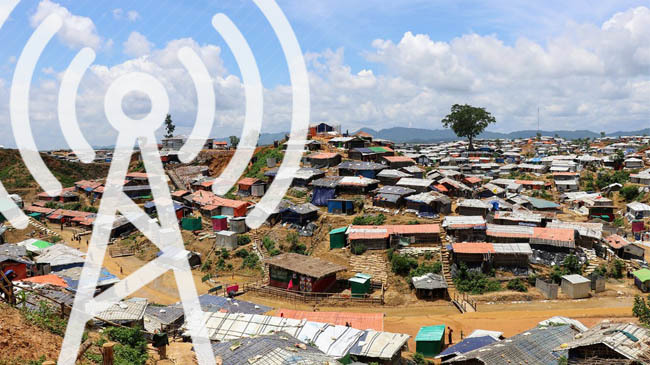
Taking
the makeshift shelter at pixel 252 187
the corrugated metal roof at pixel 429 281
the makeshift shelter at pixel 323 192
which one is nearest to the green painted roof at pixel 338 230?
the makeshift shelter at pixel 323 192

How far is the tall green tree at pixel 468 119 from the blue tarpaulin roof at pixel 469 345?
60961mm

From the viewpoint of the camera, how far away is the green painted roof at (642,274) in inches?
925

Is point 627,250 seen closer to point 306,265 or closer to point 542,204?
point 542,204

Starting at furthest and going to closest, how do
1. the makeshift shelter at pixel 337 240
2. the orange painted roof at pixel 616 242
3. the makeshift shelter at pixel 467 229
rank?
the makeshift shelter at pixel 337 240 → the orange painted roof at pixel 616 242 → the makeshift shelter at pixel 467 229

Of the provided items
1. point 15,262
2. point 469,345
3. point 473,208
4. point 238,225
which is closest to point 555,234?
point 473,208

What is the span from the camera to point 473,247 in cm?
2558

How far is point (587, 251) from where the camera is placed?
2723 cm

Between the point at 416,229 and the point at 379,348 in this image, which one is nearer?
the point at 379,348

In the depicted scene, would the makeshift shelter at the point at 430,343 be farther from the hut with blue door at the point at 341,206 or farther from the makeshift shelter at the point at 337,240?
the hut with blue door at the point at 341,206

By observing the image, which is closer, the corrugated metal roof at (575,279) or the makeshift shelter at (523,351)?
the makeshift shelter at (523,351)

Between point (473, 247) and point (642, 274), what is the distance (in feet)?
31.4

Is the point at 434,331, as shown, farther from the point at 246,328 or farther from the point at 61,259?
the point at 61,259

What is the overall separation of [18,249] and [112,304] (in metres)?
19.1

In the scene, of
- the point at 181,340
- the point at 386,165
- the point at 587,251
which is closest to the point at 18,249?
the point at 181,340
